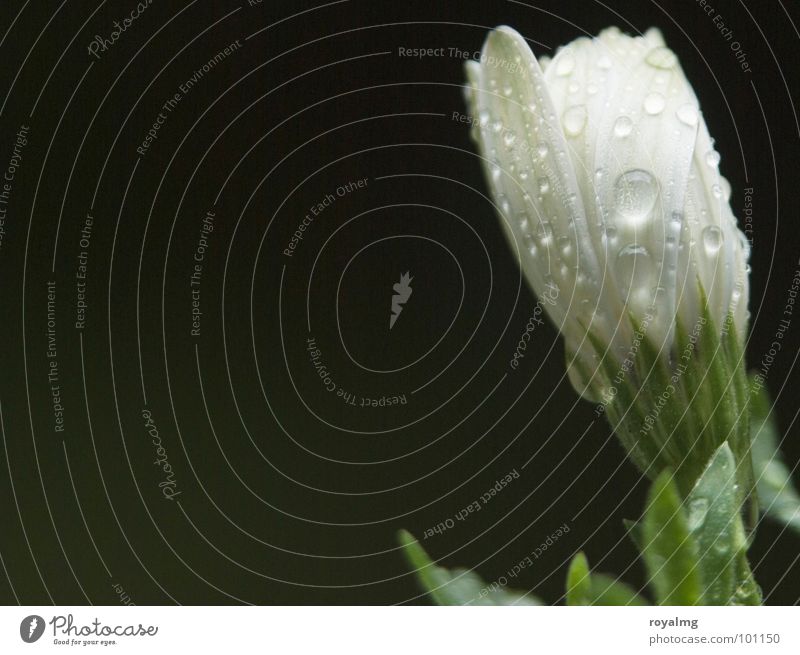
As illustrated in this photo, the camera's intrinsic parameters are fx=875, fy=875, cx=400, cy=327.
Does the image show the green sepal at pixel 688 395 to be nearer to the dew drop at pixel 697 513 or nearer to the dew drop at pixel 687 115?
the dew drop at pixel 697 513

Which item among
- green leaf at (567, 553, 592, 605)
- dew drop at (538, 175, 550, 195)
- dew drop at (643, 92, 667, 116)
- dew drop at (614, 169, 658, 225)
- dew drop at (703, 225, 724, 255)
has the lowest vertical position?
green leaf at (567, 553, 592, 605)

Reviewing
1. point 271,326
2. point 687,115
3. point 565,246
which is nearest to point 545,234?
point 565,246

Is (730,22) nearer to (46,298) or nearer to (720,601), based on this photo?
(720,601)

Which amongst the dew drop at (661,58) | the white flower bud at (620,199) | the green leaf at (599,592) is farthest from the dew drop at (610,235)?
the green leaf at (599,592)

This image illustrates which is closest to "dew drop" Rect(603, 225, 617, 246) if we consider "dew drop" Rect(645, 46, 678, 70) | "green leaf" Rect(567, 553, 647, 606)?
"dew drop" Rect(645, 46, 678, 70)

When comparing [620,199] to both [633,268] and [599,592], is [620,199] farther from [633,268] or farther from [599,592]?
[599,592]

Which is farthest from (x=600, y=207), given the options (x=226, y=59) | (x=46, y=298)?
(x=46, y=298)

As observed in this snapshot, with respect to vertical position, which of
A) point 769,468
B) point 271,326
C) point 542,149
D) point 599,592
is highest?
point 542,149

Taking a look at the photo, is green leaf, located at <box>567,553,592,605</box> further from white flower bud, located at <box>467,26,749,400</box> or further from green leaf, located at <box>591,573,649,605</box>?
white flower bud, located at <box>467,26,749,400</box>
